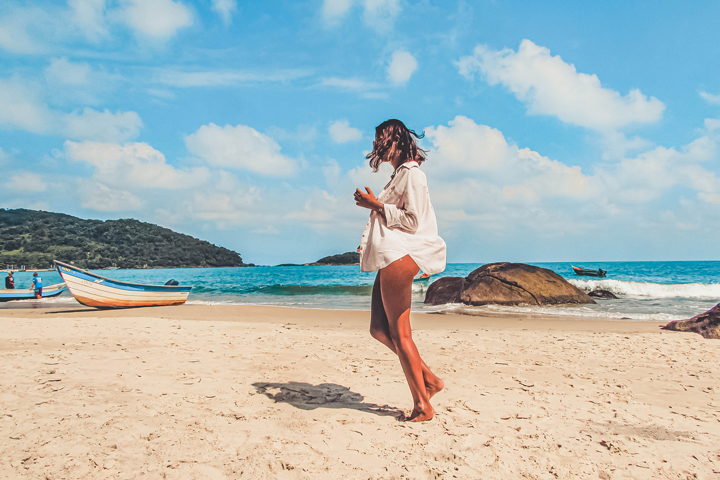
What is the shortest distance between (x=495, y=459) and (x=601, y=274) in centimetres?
3879

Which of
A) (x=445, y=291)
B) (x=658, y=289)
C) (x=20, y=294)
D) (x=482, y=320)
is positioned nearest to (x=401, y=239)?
(x=482, y=320)

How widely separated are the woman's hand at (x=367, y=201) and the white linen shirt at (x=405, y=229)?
6 cm

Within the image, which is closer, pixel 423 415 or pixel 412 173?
pixel 412 173

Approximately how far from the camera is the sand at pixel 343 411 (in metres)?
2.26

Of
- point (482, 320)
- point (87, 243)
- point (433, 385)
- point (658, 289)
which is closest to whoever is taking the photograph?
point (433, 385)

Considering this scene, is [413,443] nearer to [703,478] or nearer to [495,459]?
[495,459]

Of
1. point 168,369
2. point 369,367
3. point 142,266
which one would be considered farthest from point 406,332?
point 142,266

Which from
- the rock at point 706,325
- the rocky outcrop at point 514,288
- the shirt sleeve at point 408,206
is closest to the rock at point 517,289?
the rocky outcrop at point 514,288

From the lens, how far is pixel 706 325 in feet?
24.0

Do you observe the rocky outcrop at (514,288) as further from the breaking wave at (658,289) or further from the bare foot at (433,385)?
the bare foot at (433,385)

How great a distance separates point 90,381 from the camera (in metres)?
3.80

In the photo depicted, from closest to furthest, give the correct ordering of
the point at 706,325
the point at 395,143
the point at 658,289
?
the point at 395,143 < the point at 706,325 < the point at 658,289

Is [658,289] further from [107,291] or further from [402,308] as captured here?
[107,291]

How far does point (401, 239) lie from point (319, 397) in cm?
184
